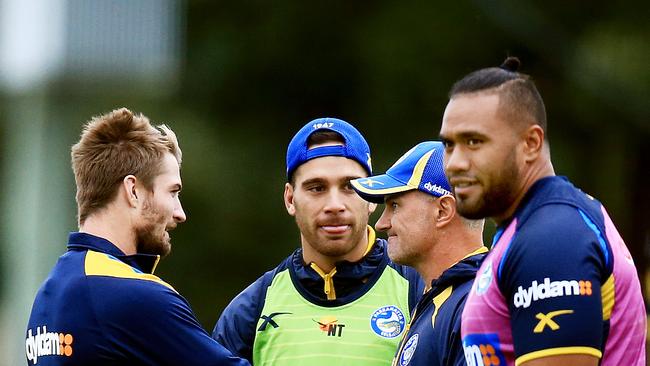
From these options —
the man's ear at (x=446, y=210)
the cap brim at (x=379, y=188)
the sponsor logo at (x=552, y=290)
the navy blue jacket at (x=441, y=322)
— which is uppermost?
the cap brim at (x=379, y=188)

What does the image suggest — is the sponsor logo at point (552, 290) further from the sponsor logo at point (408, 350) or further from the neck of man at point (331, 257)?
the neck of man at point (331, 257)

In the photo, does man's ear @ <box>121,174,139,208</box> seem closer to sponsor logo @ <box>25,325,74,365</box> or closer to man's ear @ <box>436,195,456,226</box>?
sponsor logo @ <box>25,325,74,365</box>

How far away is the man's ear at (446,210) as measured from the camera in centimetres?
561

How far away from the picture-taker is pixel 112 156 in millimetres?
5574

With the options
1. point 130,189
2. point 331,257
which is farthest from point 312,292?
point 130,189

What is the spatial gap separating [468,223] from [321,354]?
910mm

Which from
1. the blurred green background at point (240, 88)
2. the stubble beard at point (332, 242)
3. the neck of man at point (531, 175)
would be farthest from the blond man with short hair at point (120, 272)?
the blurred green background at point (240, 88)

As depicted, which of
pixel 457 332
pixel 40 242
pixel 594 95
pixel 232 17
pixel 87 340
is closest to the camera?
pixel 457 332

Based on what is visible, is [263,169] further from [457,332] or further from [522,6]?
[457,332]

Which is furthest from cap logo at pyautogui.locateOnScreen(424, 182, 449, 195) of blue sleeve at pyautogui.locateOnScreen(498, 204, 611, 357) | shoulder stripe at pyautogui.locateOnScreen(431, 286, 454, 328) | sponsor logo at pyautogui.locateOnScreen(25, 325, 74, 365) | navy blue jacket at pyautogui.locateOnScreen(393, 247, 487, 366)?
sponsor logo at pyautogui.locateOnScreen(25, 325, 74, 365)

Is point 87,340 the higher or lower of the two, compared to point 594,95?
lower

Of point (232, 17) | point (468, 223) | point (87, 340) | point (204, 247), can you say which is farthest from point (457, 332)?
point (232, 17)

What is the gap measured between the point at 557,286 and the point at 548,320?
11cm

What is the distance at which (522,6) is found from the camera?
1814cm
